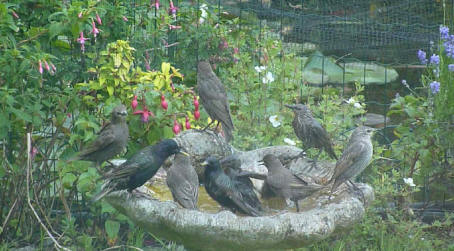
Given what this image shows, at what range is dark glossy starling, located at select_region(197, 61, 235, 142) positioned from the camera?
590 centimetres

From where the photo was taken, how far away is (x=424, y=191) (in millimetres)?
7027

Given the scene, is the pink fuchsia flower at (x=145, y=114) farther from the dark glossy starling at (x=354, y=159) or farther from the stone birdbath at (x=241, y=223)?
the dark glossy starling at (x=354, y=159)

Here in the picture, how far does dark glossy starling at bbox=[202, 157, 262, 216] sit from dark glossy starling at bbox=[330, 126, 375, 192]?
499 mm

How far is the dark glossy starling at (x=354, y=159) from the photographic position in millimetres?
4770

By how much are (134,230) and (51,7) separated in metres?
1.69

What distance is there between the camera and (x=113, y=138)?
5117 mm

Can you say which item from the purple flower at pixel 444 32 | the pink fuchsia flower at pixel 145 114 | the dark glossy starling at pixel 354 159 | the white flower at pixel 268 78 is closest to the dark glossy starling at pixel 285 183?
the dark glossy starling at pixel 354 159

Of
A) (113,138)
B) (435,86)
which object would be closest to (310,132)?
(435,86)

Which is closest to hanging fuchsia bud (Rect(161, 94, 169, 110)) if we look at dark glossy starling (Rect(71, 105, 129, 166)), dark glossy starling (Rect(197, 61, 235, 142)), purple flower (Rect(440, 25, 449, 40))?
dark glossy starling (Rect(71, 105, 129, 166))

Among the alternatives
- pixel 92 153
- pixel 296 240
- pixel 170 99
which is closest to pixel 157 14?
pixel 170 99

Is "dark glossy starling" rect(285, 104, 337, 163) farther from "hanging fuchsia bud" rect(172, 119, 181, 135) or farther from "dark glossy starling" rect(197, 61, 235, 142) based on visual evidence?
"hanging fuchsia bud" rect(172, 119, 181, 135)

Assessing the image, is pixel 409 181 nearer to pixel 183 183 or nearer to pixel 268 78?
pixel 268 78

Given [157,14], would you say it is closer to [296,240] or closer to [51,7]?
[51,7]

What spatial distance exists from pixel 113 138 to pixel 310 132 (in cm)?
130
